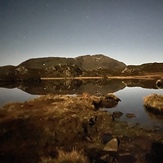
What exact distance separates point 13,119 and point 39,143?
17.6 ft

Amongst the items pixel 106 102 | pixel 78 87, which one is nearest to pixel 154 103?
pixel 106 102

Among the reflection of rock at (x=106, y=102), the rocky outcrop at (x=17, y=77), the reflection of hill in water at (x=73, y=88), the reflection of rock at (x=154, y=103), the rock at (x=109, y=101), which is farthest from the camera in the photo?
the rocky outcrop at (x=17, y=77)

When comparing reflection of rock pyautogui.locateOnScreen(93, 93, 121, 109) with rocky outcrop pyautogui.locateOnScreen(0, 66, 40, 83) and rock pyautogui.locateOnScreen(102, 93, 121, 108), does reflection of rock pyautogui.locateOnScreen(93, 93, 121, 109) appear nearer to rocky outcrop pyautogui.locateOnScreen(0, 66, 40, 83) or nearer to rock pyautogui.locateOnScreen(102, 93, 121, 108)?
rock pyautogui.locateOnScreen(102, 93, 121, 108)

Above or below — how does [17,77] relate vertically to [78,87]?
above

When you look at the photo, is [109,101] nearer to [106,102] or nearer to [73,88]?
[106,102]

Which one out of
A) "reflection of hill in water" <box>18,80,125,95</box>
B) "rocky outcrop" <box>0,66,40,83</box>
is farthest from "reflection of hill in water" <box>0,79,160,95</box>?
"rocky outcrop" <box>0,66,40,83</box>

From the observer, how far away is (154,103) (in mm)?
24125

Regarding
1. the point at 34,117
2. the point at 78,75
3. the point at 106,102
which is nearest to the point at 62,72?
the point at 78,75

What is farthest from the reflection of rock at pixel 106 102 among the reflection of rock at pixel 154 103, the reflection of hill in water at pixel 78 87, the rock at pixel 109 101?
the reflection of hill in water at pixel 78 87

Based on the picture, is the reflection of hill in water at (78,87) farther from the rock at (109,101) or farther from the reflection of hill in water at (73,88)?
the rock at (109,101)

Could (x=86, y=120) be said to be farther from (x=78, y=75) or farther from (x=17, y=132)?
(x=78, y=75)

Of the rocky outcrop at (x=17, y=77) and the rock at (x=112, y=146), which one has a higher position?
the rocky outcrop at (x=17, y=77)

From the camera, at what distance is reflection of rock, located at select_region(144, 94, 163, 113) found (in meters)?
22.6

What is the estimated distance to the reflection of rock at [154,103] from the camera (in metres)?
22.6
